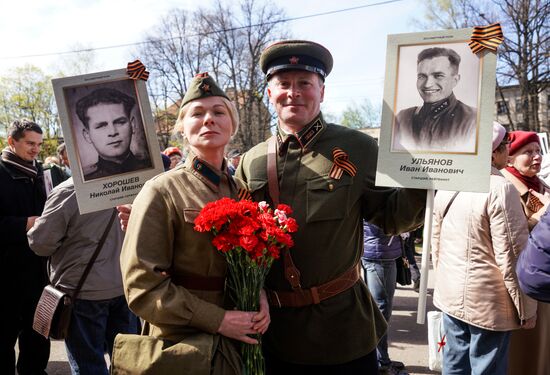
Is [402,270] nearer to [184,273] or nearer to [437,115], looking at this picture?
[437,115]

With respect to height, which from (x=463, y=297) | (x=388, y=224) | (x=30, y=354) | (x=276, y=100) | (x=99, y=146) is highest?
(x=276, y=100)

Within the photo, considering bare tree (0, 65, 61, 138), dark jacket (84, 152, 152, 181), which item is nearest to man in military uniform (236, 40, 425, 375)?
dark jacket (84, 152, 152, 181)

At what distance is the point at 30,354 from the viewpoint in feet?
12.5

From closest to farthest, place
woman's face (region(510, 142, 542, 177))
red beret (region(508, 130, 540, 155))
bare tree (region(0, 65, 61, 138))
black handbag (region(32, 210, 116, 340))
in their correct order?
black handbag (region(32, 210, 116, 340)), woman's face (region(510, 142, 542, 177)), red beret (region(508, 130, 540, 155)), bare tree (region(0, 65, 61, 138))

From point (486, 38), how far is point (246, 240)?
1.21 metres

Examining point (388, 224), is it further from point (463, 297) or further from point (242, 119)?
point (242, 119)

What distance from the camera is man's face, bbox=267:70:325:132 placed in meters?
2.19

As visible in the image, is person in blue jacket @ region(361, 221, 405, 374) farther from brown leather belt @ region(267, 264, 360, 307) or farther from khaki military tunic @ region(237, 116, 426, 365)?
brown leather belt @ region(267, 264, 360, 307)

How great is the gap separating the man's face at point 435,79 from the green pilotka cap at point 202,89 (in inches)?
35.8

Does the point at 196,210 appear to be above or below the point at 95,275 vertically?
above

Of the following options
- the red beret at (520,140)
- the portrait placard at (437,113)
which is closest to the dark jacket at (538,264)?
the portrait placard at (437,113)

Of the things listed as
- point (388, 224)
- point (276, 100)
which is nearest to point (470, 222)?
point (388, 224)

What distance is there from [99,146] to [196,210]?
0.82 metres

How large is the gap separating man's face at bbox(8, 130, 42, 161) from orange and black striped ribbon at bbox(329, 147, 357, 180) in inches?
115
